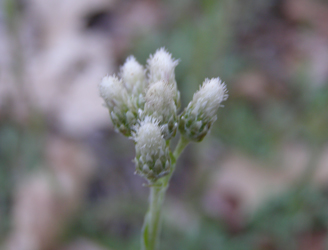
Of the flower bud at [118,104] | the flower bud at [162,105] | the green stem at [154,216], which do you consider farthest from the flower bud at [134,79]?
the green stem at [154,216]

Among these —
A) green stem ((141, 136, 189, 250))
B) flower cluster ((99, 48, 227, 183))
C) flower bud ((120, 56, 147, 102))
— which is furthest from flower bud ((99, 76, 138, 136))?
green stem ((141, 136, 189, 250))

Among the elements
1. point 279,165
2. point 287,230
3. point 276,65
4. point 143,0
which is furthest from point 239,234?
Result: point 143,0

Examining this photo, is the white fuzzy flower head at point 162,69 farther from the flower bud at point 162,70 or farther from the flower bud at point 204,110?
the flower bud at point 204,110

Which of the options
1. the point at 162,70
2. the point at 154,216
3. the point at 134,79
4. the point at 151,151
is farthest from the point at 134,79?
the point at 154,216

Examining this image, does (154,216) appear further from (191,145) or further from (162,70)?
(191,145)

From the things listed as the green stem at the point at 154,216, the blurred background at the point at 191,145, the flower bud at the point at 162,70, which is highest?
the blurred background at the point at 191,145

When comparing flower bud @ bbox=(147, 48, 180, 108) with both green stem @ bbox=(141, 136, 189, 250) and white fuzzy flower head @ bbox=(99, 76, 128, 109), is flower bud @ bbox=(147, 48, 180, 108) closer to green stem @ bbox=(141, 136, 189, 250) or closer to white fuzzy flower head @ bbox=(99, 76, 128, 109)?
white fuzzy flower head @ bbox=(99, 76, 128, 109)
